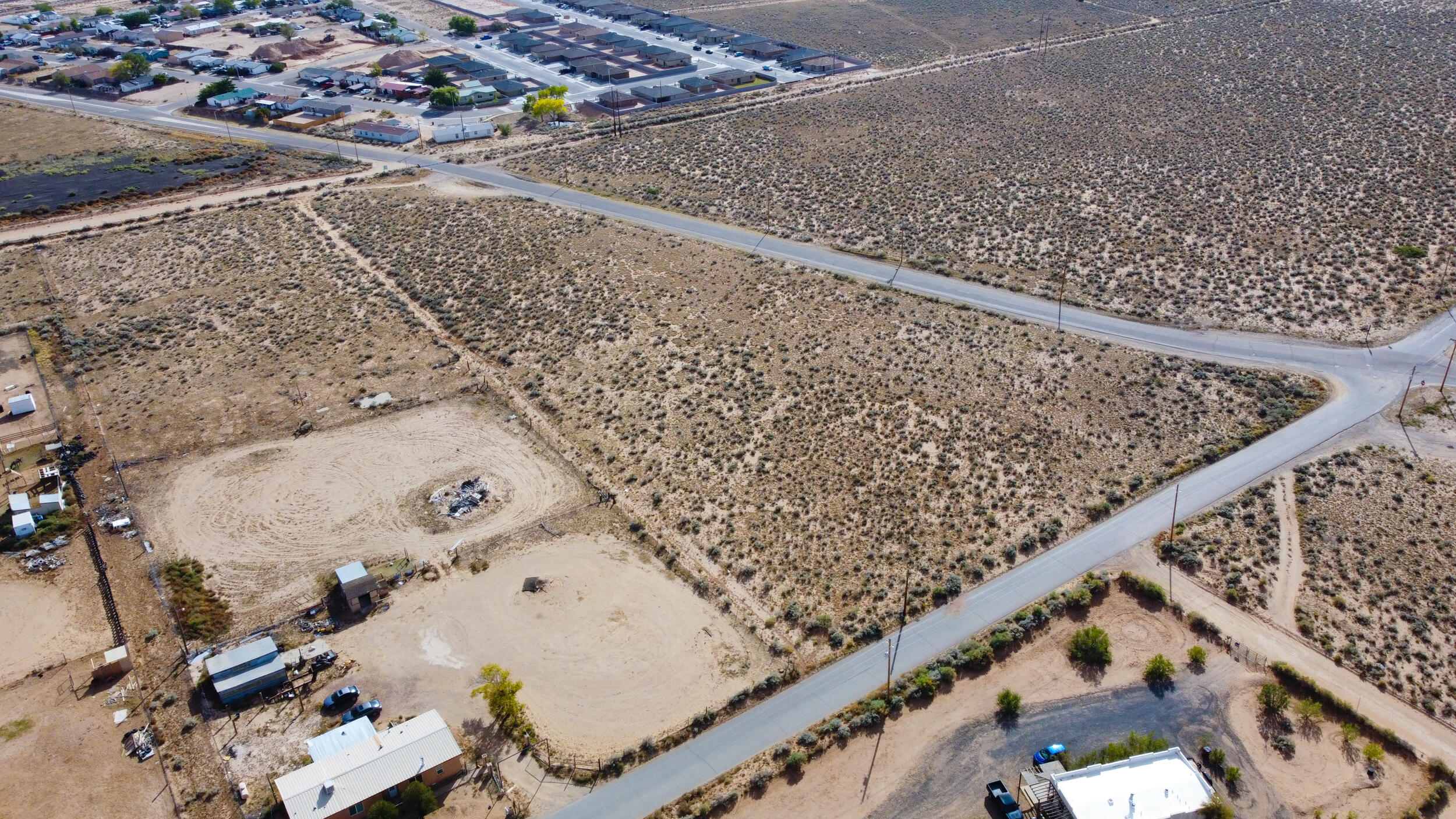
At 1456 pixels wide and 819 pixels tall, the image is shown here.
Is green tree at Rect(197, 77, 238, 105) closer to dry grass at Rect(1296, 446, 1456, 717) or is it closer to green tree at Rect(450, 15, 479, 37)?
green tree at Rect(450, 15, 479, 37)

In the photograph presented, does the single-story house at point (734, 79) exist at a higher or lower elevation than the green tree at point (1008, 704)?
higher

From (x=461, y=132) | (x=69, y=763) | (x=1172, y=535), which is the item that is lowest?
(x=69, y=763)

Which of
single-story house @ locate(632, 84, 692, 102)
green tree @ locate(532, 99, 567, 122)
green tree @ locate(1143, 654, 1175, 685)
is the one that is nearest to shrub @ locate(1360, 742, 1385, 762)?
green tree @ locate(1143, 654, 1175, 685)

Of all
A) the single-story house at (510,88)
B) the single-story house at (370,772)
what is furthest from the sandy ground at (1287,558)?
the single-story house at (510,88)

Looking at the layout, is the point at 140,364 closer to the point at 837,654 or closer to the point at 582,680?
the point at 582,680

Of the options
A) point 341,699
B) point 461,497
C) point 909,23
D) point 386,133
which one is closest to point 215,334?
point 461,497

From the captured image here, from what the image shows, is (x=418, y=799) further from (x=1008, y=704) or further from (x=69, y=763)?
(x=1008, y=704)

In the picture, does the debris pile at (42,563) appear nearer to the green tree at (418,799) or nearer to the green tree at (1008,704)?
the green tree at (418,799)
